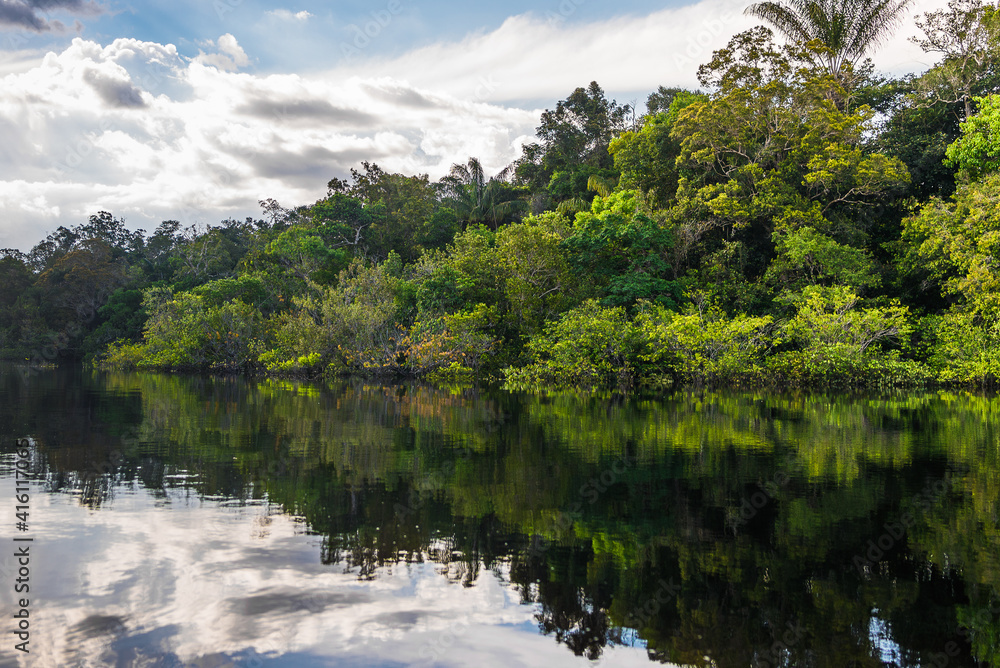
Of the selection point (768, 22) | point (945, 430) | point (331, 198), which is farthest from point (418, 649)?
point (331, 198)

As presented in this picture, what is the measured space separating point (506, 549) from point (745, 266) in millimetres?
28679

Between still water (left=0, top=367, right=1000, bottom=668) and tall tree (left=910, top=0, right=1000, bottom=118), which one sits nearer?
still water (left=0, top=367, right=1000, bottom=668)

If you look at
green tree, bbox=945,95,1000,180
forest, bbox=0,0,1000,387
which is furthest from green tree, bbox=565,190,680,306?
green tree, bbox=945,95,1000,180

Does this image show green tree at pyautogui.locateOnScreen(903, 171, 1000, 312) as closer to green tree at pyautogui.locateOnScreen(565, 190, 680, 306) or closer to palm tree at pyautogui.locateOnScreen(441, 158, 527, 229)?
green tree at pyautogui.locateOnScreen(565, 190, 680, 306)

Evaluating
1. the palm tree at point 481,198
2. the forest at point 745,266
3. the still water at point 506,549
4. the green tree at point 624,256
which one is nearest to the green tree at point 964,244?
the forest at point 745,266

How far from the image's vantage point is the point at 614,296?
30.1 metres

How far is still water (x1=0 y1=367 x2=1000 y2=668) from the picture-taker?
188 inches

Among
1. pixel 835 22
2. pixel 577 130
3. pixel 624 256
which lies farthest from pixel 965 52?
pixel 577 130

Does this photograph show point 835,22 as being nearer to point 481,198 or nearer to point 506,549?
point 481,198

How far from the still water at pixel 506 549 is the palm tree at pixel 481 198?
35.5 m

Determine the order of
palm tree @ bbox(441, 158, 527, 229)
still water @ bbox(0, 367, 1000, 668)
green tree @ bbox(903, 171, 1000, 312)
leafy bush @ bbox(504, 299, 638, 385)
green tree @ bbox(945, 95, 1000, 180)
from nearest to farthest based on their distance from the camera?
still water @ bbox(0, 367, 1000, 668)
green tree @ bbox(903, 171, 1000, 312)
green tree @ bbox(945, 95, 1000, 180)
leafy bush @ bbox(504, 299, 638, 385)
palm tree @ bbox(441, 158, 527, 229)

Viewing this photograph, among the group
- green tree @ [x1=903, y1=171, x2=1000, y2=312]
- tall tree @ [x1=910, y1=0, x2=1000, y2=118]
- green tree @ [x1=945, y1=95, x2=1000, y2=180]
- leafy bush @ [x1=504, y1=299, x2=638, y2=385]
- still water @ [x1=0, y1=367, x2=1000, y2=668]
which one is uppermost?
tall tree @ [x1=910, y1=0, x2=1000, y2=118]

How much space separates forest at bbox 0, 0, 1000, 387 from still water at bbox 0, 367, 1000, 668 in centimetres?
1448

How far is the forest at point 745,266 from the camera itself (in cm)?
2709
